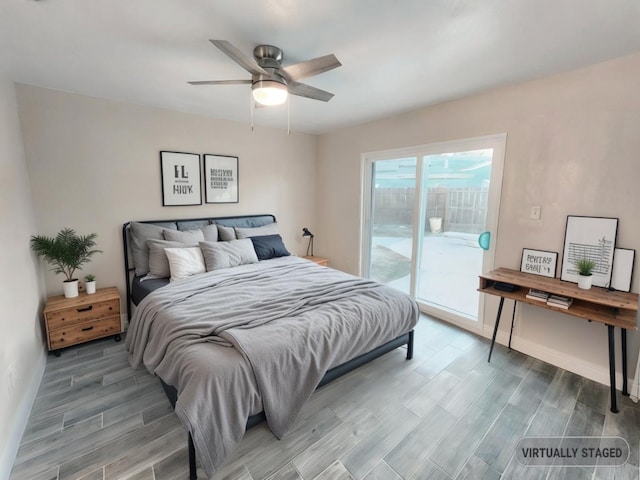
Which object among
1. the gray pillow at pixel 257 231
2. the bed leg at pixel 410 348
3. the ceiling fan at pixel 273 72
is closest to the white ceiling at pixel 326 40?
the ceiling fan at pixel 273 72

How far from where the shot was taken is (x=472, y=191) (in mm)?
3039

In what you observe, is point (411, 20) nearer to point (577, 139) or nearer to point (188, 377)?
point (577, 139)

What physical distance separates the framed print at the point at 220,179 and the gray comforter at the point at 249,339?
138cm

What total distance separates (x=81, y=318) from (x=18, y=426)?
1.08m

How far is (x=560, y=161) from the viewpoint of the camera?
237 centimetres

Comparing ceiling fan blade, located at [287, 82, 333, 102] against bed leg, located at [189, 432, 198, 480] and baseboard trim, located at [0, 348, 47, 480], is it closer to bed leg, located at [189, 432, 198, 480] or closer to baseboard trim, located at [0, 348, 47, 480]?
bed leg, located at [189, 432, 198, 480]

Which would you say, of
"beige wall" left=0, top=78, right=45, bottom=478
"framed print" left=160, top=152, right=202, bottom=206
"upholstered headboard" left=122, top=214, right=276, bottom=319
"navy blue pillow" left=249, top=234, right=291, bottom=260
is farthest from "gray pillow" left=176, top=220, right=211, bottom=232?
"beige wall" left=0, top=78, right=45, bottom=478

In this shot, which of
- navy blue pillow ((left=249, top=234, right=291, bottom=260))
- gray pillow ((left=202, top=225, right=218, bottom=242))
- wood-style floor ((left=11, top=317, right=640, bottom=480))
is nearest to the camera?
wood-style floor ((left=11, top=317, right=640, bottom=480))

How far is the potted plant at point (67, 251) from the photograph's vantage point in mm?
2551

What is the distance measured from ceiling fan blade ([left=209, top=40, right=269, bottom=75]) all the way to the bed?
158 cm

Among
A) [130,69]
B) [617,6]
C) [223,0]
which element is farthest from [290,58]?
[617,6]

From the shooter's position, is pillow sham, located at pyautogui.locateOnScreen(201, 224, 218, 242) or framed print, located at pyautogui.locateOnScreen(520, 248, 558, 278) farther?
pillow sham, located at pyautogui.locateOnScreen(201, 224, 218, 242)

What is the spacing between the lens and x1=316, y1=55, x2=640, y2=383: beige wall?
2.09 metres

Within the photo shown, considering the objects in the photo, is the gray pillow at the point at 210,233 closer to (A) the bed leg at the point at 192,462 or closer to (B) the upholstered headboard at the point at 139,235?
(B) the upholstered headboard at the point at 139,235
